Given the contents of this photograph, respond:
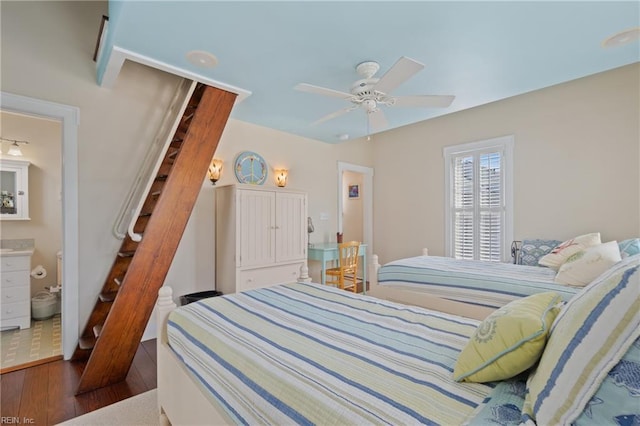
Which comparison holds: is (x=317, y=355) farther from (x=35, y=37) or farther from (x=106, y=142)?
(x=35, y=37)

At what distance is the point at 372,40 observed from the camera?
6.86ft

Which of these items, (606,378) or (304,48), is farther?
(304,48)

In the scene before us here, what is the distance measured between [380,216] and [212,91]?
3.81 metres

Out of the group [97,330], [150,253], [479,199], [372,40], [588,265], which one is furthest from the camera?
[479,199]

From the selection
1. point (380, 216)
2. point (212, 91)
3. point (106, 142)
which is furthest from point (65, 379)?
point (380, 216)

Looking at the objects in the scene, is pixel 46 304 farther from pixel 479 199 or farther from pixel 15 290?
pixel 479 199

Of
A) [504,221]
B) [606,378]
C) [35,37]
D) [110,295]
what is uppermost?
[35,37]

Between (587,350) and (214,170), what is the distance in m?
3.54

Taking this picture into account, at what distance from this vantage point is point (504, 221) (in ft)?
13.5

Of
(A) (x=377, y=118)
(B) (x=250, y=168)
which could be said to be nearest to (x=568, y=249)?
(A) (x=377, y=118)

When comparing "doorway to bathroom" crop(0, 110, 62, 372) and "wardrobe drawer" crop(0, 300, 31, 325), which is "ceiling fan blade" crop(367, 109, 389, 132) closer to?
"doorway to bathroom" crop(0, 110, 62, 372)

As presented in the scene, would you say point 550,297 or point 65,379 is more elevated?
point 550,297

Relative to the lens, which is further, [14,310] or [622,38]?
[14,310]

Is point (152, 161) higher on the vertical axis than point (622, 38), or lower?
lower
